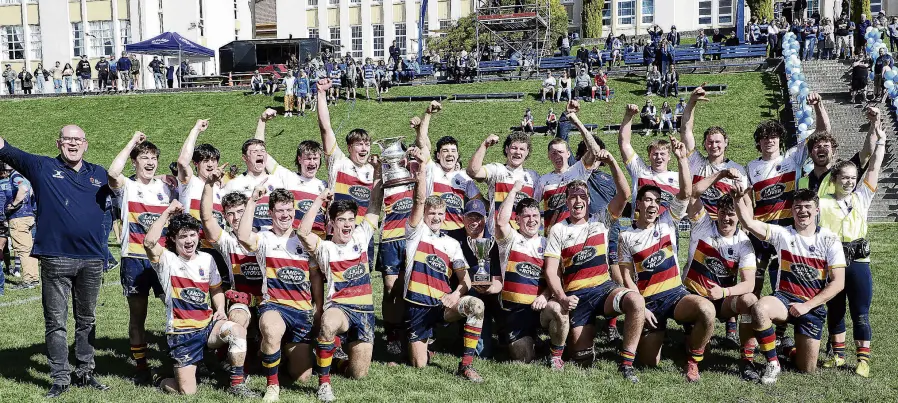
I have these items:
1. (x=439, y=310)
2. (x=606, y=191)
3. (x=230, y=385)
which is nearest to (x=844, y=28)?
(x=606, y=191)

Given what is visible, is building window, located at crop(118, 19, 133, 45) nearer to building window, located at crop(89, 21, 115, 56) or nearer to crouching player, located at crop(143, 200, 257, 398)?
building window, located at crop(89, 21, 115, 56)

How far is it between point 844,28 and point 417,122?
25721mm

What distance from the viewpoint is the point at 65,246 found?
21.1 ft

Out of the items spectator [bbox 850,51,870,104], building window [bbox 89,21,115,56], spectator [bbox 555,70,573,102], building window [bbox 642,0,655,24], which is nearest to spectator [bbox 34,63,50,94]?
building window [bbox 89,21,115,56]

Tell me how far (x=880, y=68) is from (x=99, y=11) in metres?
42.5

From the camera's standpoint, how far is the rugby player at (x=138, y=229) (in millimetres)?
6934

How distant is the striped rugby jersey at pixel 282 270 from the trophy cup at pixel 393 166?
937mm

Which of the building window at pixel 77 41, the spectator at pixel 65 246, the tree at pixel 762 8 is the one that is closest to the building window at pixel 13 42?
the building window at pixel 77 41

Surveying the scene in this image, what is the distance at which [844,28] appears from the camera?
28609mm

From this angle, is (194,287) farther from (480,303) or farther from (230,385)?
→ (480,303)

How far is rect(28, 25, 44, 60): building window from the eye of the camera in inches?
1955

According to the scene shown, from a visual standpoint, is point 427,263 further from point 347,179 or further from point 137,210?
point 137,210

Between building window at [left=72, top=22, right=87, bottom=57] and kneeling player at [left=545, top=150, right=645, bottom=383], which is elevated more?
building window at [left=72, top=22, right=87, bottom=57]

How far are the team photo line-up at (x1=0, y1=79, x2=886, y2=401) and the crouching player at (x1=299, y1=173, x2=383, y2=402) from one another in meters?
0.02
